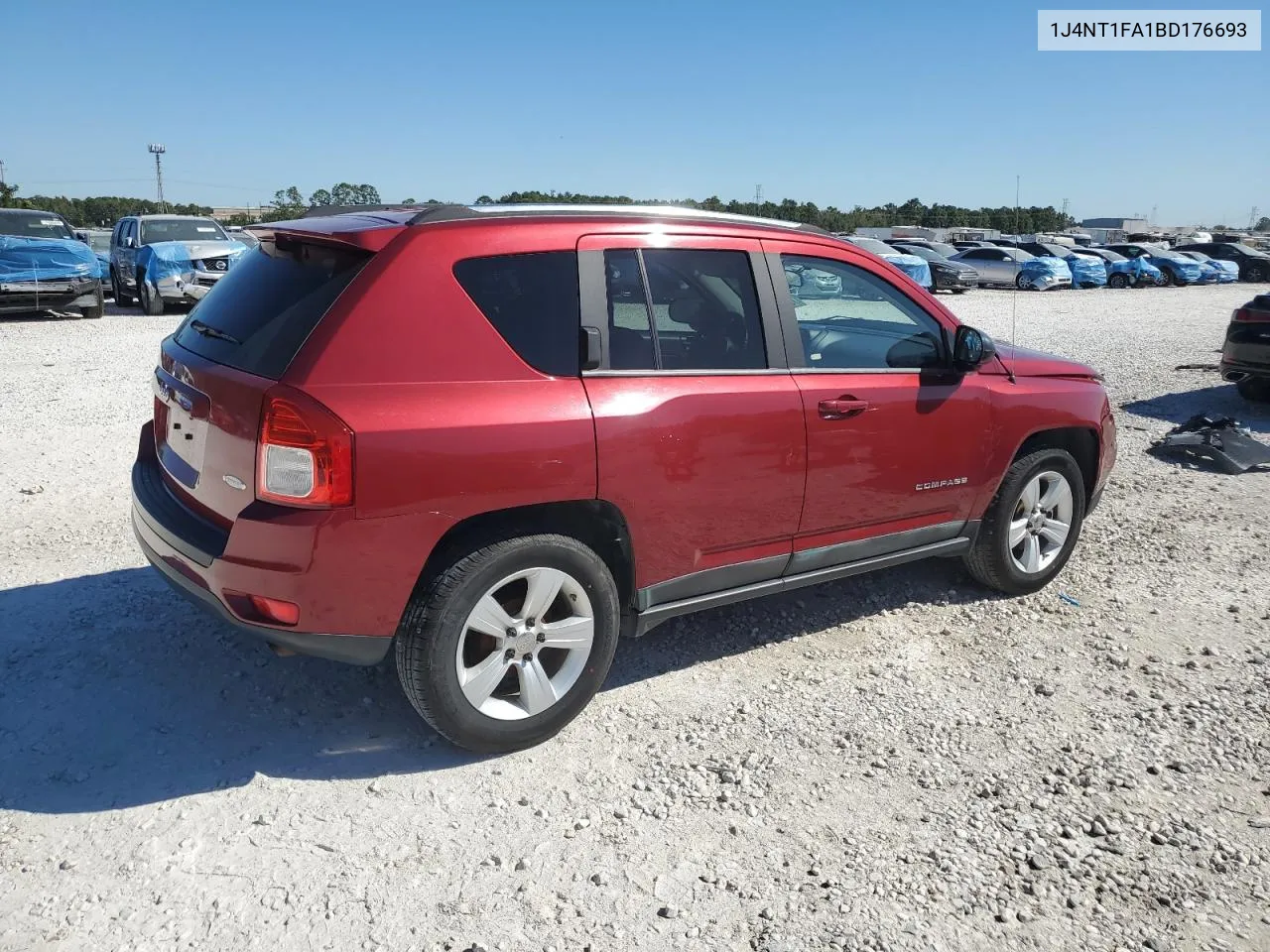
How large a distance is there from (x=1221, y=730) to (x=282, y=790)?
11.4ft

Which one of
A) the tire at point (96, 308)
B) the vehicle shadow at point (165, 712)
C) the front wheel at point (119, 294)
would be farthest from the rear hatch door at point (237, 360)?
the front wheel at point (119, 294)

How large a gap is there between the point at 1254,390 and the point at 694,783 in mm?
9895

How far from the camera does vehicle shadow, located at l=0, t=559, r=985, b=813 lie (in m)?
3.29

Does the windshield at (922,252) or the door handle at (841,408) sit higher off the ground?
the windshield at (922,252)

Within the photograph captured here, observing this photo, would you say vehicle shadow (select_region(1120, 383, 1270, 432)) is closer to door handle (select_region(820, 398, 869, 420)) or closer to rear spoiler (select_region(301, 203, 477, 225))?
door handle (select_region(820, 398, 869, 420))

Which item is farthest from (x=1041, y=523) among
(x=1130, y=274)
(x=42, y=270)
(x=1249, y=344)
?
(x=1130, y=274)

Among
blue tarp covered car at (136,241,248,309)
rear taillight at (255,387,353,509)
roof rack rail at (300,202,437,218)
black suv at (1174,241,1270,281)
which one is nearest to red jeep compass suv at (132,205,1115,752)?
rear taillight at (255,387,353,509)

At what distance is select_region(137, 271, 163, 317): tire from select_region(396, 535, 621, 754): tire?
627 inches

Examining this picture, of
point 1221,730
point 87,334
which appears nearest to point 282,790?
point 1221,730

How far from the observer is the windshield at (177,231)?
703 inches

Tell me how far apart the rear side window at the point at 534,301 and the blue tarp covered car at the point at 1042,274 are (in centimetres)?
3112

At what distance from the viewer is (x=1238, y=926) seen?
2727mm

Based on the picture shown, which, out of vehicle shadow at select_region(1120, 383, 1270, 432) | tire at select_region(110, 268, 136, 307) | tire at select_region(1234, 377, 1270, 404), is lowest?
vehicle shadow at select_region(1120, 383, 1270, 432)

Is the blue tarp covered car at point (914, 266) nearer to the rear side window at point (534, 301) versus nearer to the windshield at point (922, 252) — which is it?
the windshield at point (922, 252)
